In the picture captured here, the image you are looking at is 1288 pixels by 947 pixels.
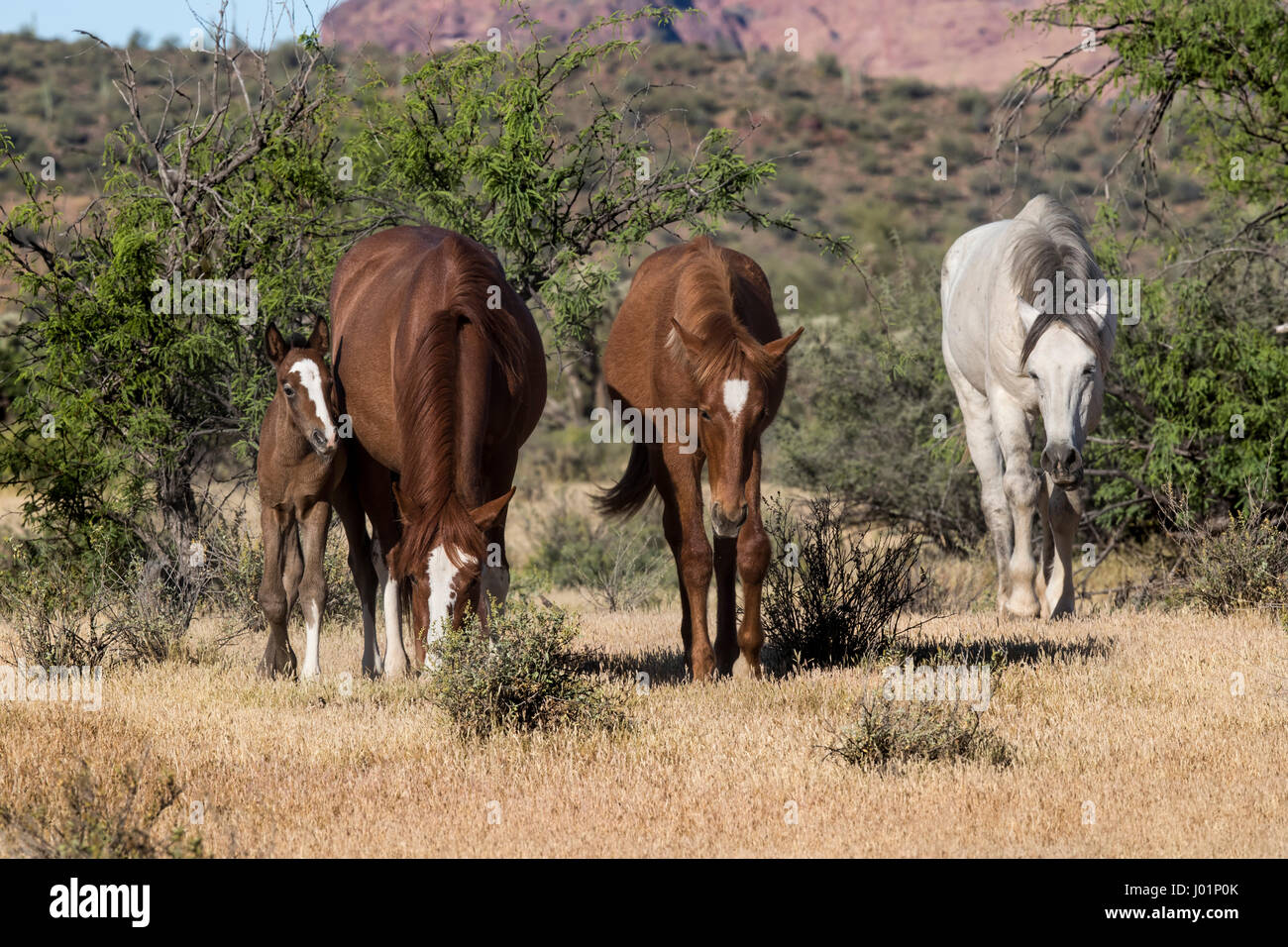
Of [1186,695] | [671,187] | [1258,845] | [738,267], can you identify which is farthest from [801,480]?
[1258,845]

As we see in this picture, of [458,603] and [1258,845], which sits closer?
[1258,845]

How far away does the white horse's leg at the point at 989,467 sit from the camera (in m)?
10.1

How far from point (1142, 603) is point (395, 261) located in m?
6.64

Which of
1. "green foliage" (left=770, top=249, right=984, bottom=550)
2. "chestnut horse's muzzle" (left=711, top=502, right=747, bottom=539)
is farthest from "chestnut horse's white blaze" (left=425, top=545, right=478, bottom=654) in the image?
"green foliage" (left=770, top=249, right=984, bottom=550)

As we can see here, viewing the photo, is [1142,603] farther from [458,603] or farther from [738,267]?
[458,603]

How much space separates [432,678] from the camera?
6461 millimetres

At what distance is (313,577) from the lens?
27.2 feet

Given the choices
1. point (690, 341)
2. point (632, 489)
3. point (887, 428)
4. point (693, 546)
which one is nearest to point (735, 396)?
point (690, 341)

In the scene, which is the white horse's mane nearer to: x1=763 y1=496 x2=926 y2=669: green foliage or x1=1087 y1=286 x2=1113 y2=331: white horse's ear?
x1=1087 y1=286 x2=1113 y2=331: white horse's ear

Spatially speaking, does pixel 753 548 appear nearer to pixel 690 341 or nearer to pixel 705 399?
pixel 705 399

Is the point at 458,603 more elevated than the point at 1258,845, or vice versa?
the point at 458,603

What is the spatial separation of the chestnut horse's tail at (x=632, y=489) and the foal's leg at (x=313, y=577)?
1.74 meters

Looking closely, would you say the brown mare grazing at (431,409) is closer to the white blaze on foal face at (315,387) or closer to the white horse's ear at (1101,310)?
the white blaze on foal face at (315,387)
